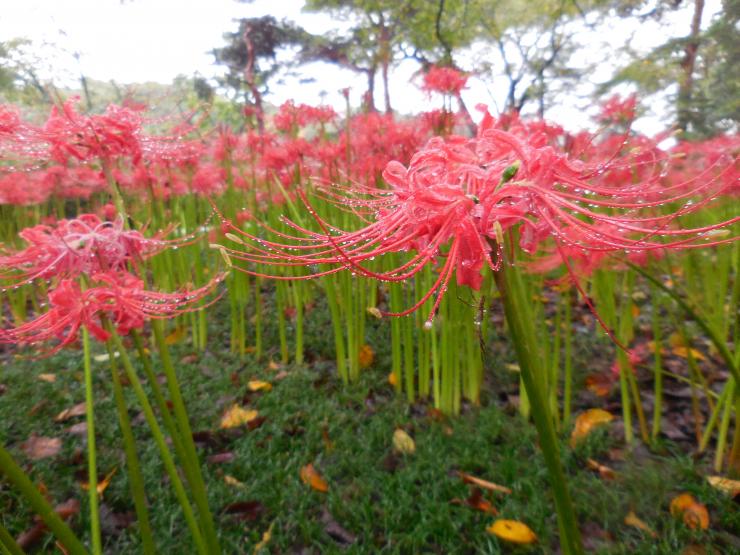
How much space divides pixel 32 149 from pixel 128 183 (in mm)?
1779

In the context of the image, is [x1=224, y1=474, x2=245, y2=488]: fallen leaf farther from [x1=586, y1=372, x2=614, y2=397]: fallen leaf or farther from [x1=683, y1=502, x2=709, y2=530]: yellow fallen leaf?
[x1=586, y1=372, x2=614, y2=397]: fallen leaf

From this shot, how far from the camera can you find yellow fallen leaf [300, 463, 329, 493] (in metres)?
1.84

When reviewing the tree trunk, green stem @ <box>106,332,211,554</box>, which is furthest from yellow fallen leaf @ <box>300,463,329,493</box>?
the tree trunk

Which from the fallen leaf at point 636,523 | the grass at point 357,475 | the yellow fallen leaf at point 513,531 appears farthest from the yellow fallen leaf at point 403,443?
the fallen leaf at point 636,523

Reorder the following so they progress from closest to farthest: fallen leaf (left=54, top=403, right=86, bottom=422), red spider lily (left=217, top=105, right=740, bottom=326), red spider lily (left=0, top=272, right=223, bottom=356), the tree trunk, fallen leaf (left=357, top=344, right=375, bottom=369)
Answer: red spider lily (left=217, top=105, right=740, bottom=326) < red spider lily (left=0, top=272, right=223, bottom=356) < fallen leaf (left=54, top=403, right=86, bottom=422) < fallen leaf (left=357, top=344, right=375, bottom=369) < the tree trunk

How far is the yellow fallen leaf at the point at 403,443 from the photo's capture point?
2.04 metres

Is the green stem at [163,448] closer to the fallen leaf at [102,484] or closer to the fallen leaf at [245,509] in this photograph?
the fallen leaf at [245,509]

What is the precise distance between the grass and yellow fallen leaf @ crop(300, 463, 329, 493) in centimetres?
3

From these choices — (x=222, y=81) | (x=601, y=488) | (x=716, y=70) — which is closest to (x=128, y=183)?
(x=601, y=488)

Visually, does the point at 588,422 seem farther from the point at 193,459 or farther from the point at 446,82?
the point at 446,82

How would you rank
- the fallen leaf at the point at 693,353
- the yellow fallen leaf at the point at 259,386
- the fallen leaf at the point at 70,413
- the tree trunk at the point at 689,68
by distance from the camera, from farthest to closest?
the tree trunk at the point at 689,68 → the yellow fallen leaf at the point at 259,386 → the fallen leaf at the point at 693,353 → the fallen leaf at the point at 70,413

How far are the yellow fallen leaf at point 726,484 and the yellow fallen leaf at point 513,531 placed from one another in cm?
66

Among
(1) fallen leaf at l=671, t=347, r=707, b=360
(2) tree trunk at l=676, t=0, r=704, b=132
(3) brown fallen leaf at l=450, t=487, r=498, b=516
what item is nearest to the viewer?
(3) brown fallen leaf at l=450, t=487, r=498, b=516

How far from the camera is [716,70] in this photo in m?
4.05
